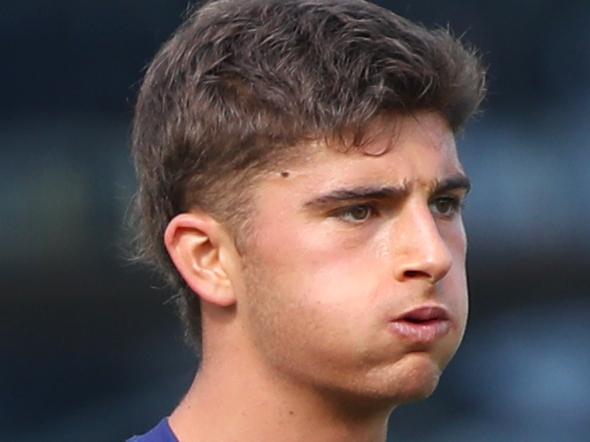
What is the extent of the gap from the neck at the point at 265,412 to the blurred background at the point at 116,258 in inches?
104

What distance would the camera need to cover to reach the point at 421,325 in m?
2.53

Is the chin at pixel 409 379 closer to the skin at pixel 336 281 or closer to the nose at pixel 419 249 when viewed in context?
the skin at pixel 336 281

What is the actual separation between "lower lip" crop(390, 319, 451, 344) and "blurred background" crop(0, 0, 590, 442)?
9.50 feet

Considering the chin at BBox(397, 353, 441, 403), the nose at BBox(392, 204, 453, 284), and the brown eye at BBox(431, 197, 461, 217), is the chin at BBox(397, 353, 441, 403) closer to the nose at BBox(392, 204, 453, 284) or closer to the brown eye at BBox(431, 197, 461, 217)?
the nose at BBox(392, 204, 453, 284)

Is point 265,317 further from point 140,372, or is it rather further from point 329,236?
point 140,372

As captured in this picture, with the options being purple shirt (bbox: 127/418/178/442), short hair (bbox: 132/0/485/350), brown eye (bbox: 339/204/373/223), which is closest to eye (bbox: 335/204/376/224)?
brown eye (bbox: 339/204/373/223)

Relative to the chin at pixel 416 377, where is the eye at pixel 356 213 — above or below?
above

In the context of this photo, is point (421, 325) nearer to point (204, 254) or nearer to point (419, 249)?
point (419, 249)

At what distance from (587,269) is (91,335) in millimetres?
1659

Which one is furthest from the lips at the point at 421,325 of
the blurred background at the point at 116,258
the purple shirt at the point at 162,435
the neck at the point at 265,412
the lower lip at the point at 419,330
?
the blurred background at the point at 116,258

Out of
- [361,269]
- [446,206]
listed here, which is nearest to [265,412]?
[361,269]

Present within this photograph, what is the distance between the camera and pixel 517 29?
573cm

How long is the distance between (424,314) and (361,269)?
11cm

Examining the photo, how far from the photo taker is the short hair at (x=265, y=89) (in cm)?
262
